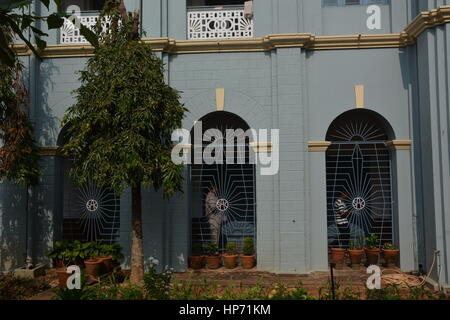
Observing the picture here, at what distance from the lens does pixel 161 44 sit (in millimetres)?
8359

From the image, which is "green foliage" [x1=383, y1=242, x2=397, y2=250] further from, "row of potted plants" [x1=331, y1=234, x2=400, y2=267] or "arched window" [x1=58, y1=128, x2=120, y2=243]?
"arched window" [x1=58, y1=128, x2=120, y2=243]

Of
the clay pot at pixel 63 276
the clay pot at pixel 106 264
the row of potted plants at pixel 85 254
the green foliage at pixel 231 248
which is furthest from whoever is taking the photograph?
the green foliage at pixel 231 248

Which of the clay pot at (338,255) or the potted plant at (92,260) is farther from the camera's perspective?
the clay pot at (338,255)

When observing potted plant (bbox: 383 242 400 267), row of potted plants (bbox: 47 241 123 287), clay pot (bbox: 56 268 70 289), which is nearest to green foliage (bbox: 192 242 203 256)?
row of potted plants (bbox: 47 241 123 287)

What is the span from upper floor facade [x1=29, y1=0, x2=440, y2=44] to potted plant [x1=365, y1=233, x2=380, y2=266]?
4.17 m

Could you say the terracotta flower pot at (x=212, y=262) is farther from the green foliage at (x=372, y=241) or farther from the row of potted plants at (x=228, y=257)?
the green foliage at (x=372, y=241)

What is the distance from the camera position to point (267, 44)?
27.9ft

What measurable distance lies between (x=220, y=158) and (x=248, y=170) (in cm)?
64

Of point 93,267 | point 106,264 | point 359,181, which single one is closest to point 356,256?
point 359,181

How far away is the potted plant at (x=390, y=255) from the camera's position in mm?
8242

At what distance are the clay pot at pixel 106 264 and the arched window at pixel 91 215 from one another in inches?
33.6

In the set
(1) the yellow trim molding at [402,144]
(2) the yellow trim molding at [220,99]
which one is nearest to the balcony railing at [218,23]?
(2) the yellow trim molding at [220,99]

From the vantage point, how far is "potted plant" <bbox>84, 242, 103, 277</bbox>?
25.1ft

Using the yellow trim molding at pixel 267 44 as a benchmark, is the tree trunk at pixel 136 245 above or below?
below
